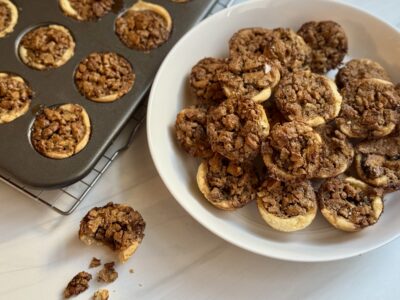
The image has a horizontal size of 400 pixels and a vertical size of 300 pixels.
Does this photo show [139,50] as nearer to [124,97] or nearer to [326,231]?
[124,97]

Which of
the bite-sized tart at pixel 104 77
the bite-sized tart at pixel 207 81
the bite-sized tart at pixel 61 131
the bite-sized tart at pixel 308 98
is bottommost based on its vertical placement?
the bite-sized tart at pixel 61 131

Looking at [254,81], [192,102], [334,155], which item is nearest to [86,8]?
[192,102]

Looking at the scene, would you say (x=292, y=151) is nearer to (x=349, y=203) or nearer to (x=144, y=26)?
(x=349, y=203)

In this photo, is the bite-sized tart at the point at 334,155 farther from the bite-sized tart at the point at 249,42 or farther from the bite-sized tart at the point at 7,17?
the bite-sized tart at the point at 7,17

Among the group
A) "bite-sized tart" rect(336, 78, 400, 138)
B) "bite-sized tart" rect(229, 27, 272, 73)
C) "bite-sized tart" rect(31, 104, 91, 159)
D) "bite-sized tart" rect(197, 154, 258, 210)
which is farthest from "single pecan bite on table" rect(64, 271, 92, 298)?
"bite-sized tart" rect(336, 78, 400, 138)

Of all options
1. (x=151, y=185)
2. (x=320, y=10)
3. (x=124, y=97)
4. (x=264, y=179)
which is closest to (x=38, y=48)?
(x=124, y=97)

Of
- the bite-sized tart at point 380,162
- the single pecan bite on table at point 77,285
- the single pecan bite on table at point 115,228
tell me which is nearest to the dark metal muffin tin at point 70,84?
the single pecan bite on table at point 115,228

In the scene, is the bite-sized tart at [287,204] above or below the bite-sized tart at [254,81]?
below
